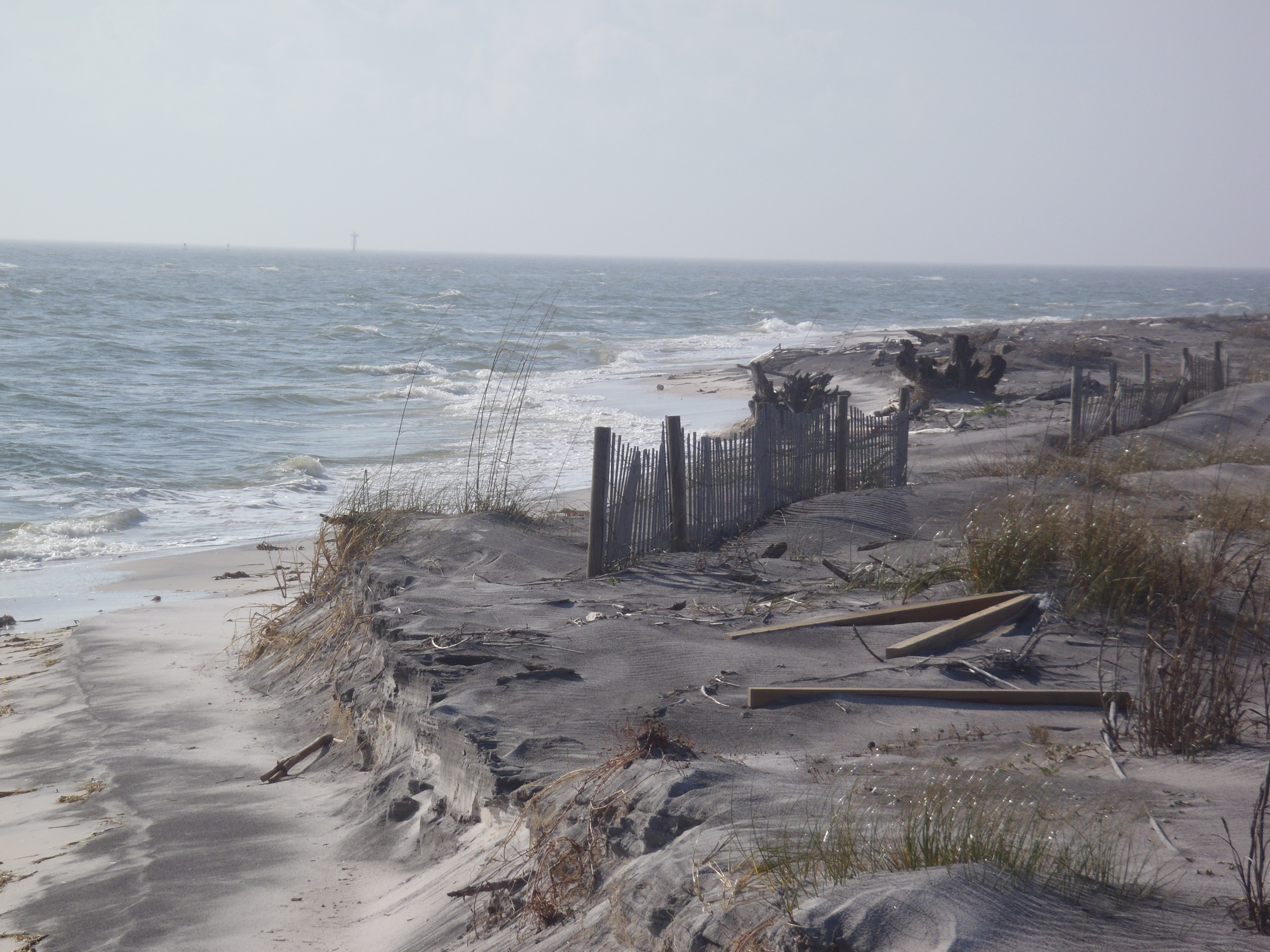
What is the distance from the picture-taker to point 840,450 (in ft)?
31.1

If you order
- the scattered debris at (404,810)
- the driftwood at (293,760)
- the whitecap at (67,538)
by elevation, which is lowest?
the whitecap at (67,538)

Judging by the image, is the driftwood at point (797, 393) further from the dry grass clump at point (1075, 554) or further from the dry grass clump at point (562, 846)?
the dry grass clump at point (562, 846)

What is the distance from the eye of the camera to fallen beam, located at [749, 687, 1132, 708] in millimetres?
4051

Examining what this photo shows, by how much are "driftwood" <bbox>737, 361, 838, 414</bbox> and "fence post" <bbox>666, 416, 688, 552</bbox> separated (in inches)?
192

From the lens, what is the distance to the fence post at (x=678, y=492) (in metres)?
7.50

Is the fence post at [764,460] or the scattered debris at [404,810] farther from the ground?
the fence post at [764,460]

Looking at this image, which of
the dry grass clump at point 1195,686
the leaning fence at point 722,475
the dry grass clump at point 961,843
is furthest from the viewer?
the leaning fence at point 722,475

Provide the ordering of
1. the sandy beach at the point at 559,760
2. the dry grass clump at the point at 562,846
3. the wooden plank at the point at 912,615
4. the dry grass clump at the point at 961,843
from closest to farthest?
the dry grass clump at the point at 961,843, the sandy beach at the point at 559,760, the dry grass clump at the point at 562,846, the wooden plank at the point at 912,615

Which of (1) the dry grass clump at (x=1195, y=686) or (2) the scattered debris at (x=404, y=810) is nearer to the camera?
(1) the dry grass clump at (x=1195, y=686)

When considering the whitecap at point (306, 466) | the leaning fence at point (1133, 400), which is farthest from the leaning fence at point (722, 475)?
the whitecap at point (306, 466)

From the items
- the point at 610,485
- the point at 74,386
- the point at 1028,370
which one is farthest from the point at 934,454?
the point at 74,386

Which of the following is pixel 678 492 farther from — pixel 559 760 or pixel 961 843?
pixel 961 843

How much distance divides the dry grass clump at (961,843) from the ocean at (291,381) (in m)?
7.06

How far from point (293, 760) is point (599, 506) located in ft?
8.76
